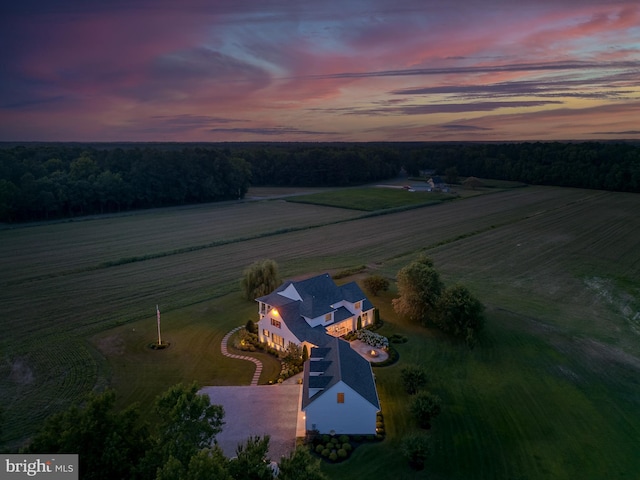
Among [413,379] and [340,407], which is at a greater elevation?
[340,407]

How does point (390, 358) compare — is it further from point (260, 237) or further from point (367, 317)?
point (260, 237)

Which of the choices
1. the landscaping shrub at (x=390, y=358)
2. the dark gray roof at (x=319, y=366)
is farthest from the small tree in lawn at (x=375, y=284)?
the dark gray roof at (x=319, y=366)

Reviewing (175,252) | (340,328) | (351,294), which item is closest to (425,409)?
(340,328)

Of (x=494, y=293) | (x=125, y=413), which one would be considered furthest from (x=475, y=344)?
(x=125, y=413)

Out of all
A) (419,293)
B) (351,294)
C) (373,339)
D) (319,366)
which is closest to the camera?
(319,366)

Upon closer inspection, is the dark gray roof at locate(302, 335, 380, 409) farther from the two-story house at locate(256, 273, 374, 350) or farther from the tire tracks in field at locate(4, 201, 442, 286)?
the tire tracks in field at locate(4, 201, 442, 286)

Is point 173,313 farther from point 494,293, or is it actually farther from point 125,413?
point 494,293

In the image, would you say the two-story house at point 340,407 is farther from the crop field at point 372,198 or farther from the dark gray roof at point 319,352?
the crop field at point 372,198
